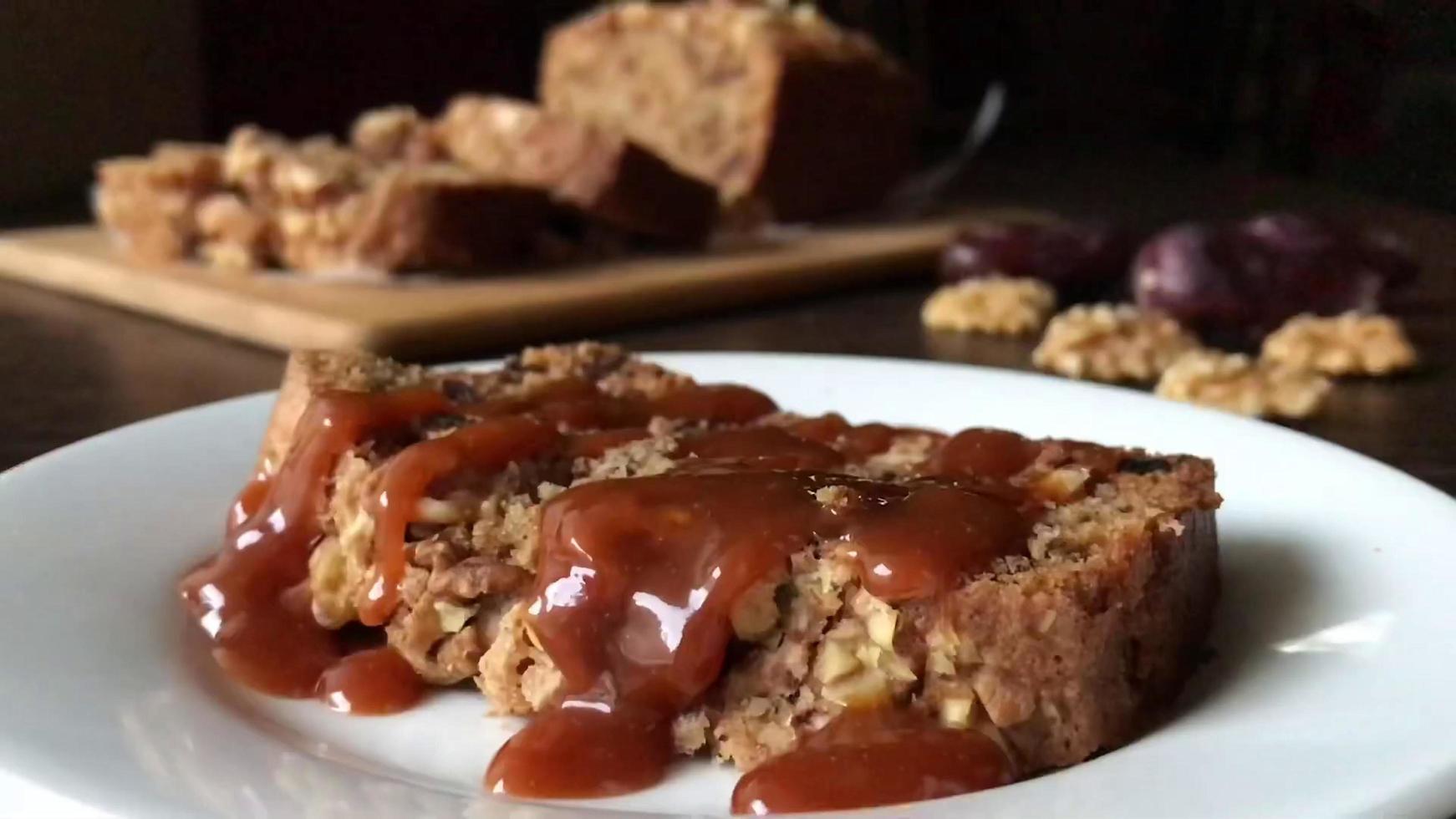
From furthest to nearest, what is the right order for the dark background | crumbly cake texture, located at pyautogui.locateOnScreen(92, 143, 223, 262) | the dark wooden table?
the dark background, crumbly cake texture, located at pyautogui.locateOnScreen(92, 143, 223, 262), the dark wooden table

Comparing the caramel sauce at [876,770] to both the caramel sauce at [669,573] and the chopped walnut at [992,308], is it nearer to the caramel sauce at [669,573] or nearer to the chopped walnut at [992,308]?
the caramel sauce at [669,573]

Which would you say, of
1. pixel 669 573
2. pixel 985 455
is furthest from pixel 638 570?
pixel 985 455

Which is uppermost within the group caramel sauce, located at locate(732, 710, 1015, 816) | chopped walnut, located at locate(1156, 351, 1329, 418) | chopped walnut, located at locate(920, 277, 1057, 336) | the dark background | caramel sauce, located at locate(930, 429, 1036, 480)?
caramel sauce, located at locate(930, 429, 1036, 480)

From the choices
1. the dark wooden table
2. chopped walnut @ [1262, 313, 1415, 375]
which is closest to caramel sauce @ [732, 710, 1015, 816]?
the dark wooden table

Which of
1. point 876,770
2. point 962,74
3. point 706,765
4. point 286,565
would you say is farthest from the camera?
point 962,74

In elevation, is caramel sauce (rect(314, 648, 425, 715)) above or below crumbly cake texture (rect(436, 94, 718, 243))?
above

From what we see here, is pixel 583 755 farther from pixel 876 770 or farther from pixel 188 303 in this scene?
pixel 188 303

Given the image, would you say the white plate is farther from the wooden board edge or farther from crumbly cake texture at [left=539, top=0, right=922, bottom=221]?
crumbly cake texture at [left=539, top=0, right=922, bottom=221]
